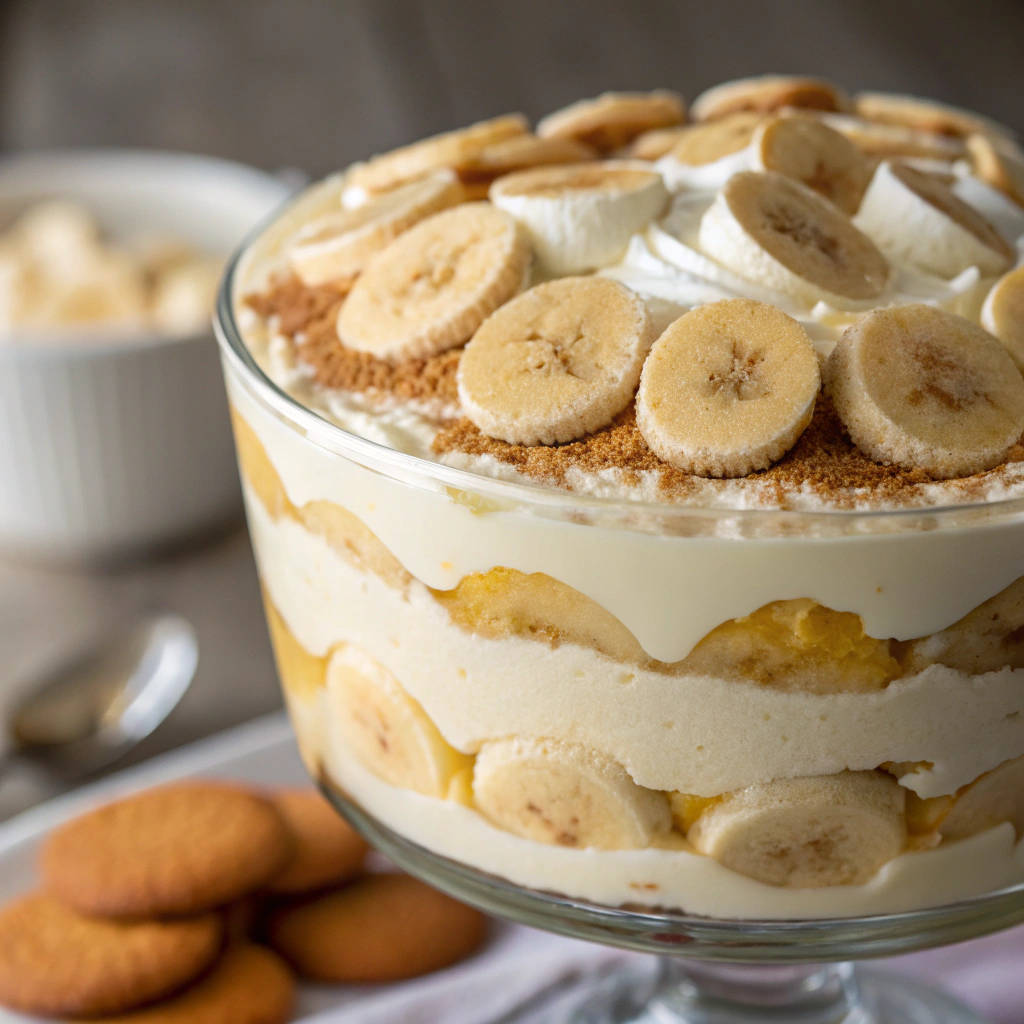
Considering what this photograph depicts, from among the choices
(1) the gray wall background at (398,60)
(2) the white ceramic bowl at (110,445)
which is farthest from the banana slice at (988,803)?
(1) the gray wall background at (398,60)

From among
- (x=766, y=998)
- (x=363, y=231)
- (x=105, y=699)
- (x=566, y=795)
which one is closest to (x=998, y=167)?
(x=363, y=231)

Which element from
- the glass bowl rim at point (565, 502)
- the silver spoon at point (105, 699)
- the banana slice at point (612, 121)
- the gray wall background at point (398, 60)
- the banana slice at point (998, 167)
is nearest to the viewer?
the glass bowl rim at point (565, 502)

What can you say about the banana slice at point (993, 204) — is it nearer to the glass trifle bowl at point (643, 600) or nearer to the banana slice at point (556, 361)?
the glass trifle bowl at point (643, 600)

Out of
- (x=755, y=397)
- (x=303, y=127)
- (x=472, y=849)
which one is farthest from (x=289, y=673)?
(x=303, y=127)

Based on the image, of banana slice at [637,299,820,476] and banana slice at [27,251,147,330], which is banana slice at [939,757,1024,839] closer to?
banana slice at [637,299,820,476]

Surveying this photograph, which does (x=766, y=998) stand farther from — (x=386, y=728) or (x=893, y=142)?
(x=893, y=142)

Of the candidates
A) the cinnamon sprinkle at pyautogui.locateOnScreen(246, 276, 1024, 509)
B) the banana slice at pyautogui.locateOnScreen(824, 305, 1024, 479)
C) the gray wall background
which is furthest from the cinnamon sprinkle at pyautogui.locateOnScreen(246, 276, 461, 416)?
the gray wall background
